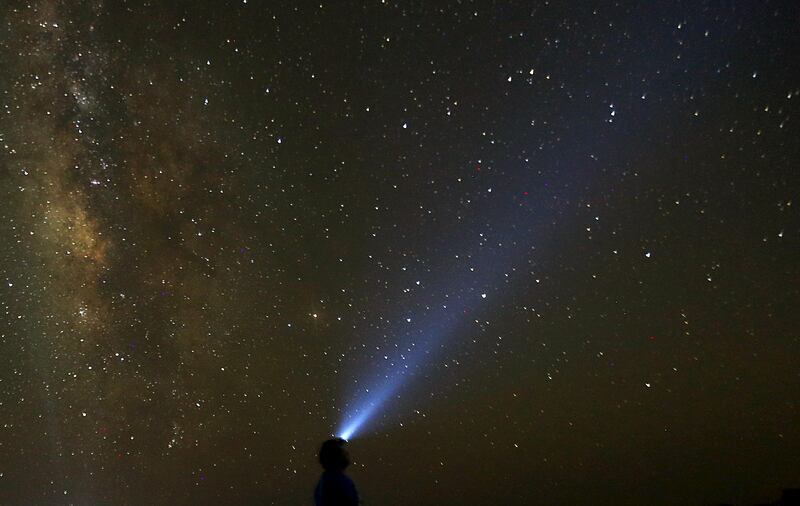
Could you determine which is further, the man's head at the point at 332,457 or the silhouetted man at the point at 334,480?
the man's head at the point at 332,457

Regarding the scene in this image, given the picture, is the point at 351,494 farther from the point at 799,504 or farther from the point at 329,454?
the point at 799,504

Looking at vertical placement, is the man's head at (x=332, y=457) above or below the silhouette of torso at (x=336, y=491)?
above

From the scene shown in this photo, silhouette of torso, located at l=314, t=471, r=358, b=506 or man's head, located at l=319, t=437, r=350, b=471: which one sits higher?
man's head, located at l=319, t=437, r=350, b=471

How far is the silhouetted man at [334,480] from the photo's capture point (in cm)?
270

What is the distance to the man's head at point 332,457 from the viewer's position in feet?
9.20

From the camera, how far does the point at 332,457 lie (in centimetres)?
281

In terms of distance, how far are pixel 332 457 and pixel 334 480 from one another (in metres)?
0.11

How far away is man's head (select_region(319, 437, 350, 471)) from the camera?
2803 millimetres

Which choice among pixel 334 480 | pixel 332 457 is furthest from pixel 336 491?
pixel 332 457

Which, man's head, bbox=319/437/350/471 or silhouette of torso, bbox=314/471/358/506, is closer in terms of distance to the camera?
silhouette of torso, bbox=314/471/358/506

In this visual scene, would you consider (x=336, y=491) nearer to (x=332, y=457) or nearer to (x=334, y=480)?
(x=334, y=480)

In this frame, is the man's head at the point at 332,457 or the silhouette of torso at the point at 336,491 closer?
the silhouette of torso at the point at 336,491

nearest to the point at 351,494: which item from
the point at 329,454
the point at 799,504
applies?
the point at 329,454

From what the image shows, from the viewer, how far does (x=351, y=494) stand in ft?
8.86
